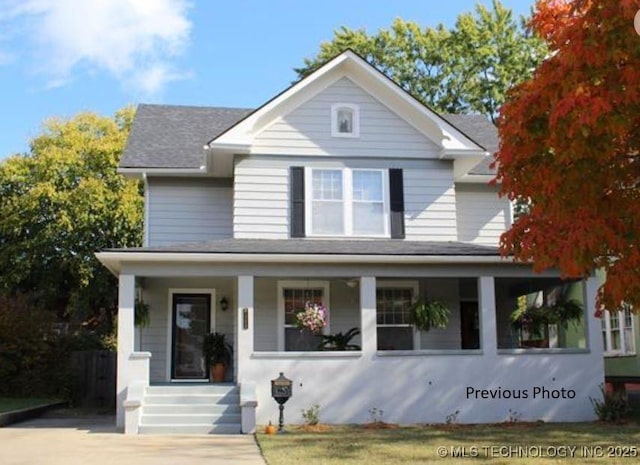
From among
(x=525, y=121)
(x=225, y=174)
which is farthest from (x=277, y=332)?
(x=525, y=121)

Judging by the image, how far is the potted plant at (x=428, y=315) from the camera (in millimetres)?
15961

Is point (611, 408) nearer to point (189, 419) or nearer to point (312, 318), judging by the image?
point (312, 318)

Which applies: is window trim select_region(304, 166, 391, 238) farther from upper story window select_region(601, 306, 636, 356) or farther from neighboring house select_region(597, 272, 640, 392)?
upper story window select_region(601, 306, 636, 356)

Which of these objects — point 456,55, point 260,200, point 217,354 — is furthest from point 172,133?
point 456,55

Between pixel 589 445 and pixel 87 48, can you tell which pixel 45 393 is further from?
pixel 589 445

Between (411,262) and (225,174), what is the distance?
207 inches

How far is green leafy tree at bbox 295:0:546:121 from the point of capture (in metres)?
34.5

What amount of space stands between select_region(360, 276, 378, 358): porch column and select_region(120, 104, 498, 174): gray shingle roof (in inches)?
160

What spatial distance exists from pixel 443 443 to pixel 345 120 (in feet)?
27.8

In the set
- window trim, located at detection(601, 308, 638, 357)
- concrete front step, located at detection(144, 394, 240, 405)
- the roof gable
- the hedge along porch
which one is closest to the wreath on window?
the hedge along porch

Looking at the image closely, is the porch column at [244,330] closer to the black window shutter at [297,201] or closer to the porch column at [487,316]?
the black window shutter at [297,201]

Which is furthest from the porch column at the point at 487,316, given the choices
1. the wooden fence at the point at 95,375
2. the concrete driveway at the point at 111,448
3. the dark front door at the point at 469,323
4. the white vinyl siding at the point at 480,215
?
the wooden fence at the point at 95,375

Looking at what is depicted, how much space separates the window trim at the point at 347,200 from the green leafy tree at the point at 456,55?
17618 mm

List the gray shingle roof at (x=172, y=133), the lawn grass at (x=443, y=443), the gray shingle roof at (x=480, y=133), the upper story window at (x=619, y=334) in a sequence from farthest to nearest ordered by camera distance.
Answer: the upper story window at (x=619, y=334), the gray shingle roof at (x=480, y=133), the gray shingle roof at (x=172, y=133), the lawn grass at (x=443, y=443)
